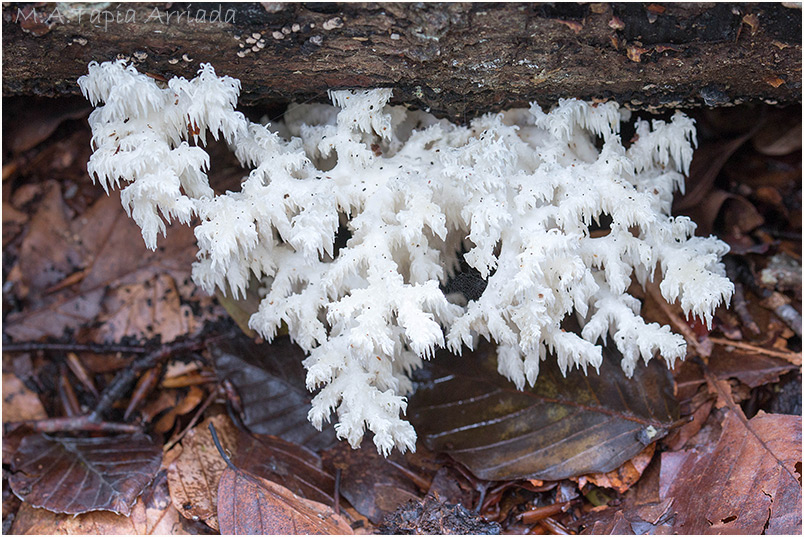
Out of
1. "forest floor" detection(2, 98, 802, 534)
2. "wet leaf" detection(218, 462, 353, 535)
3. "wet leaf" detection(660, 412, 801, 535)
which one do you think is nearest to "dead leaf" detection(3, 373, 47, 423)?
"forest floor" detection(2, 98, 802, 534)

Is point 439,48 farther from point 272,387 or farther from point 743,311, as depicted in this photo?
point 743,311

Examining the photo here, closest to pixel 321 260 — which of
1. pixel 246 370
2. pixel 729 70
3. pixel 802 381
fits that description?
pixel 246 370

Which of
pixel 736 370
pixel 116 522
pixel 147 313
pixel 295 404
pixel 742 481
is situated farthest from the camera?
pixel 147 313

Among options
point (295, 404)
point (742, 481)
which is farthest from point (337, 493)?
point (742, 481)

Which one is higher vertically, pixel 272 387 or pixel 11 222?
pixel 11 222

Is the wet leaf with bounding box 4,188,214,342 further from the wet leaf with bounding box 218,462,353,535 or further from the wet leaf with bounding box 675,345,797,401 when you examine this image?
the wet leaf with bounding box 675,345,797,401

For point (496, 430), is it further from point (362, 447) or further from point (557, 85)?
point (557, 85)
